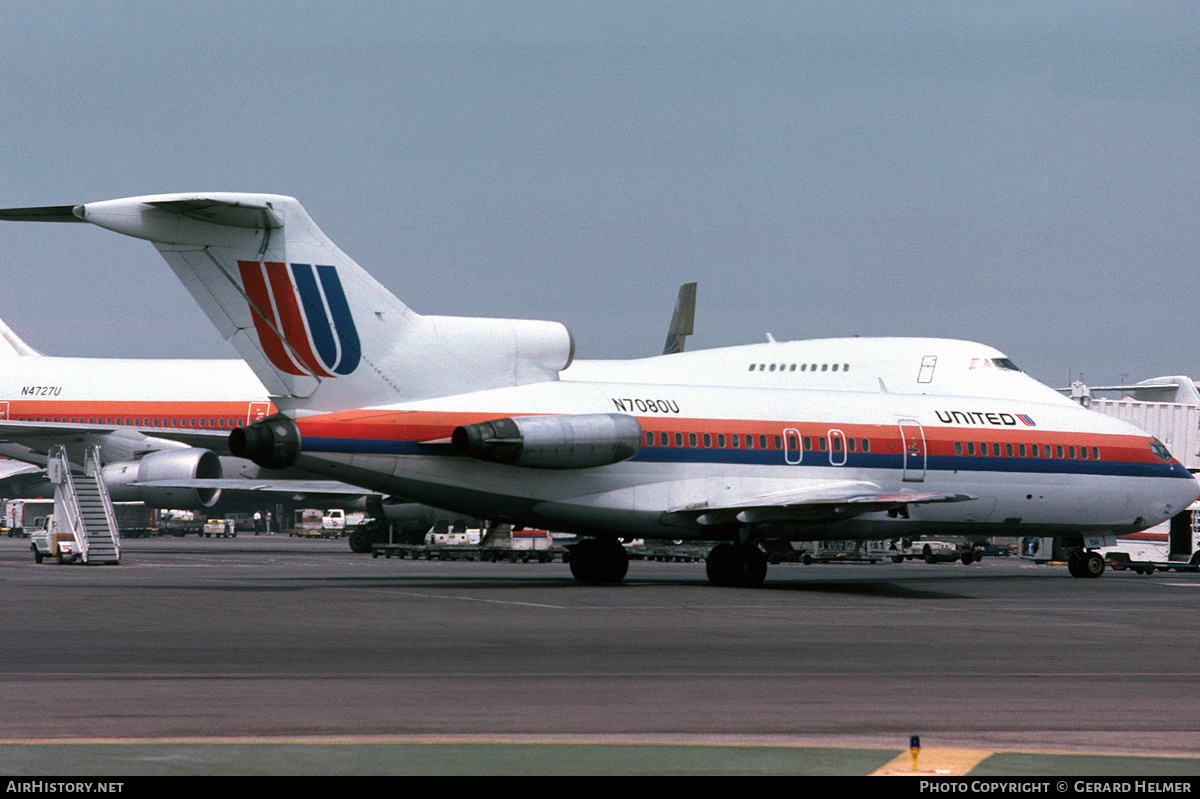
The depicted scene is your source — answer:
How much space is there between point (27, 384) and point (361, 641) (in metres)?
39.5

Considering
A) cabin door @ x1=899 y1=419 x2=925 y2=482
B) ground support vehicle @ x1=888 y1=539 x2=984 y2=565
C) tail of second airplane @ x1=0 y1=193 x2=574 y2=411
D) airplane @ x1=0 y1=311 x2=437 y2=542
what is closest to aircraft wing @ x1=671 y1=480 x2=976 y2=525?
cabin door @ x1=899 y1=419 x2=925 y2=482

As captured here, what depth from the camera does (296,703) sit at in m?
10.6

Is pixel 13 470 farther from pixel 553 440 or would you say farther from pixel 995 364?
pixel 553 440

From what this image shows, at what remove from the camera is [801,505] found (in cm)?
2591

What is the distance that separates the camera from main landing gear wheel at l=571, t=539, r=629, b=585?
28797 millimetres

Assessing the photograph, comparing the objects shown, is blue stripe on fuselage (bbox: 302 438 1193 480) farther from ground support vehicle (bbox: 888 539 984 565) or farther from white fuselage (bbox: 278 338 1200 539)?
ground support vehicle (bbox: 888 539 984 565)

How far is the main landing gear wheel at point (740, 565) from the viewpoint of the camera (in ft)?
91.1

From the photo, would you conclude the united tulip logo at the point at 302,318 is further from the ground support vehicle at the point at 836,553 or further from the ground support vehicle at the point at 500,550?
the ground support vehicle at the point at 836,553

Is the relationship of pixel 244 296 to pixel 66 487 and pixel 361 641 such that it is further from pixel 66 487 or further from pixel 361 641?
pixel 66 487

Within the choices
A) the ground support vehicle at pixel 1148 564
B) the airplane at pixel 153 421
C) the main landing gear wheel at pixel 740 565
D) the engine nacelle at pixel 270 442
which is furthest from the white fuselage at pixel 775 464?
the airplane at pixel 153 421

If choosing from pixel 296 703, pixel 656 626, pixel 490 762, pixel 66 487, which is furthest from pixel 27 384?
pixel 490 762

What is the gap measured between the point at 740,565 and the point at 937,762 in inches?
778

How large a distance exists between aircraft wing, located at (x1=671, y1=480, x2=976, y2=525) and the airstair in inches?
670

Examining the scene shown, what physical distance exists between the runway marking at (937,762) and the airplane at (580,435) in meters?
16.4
